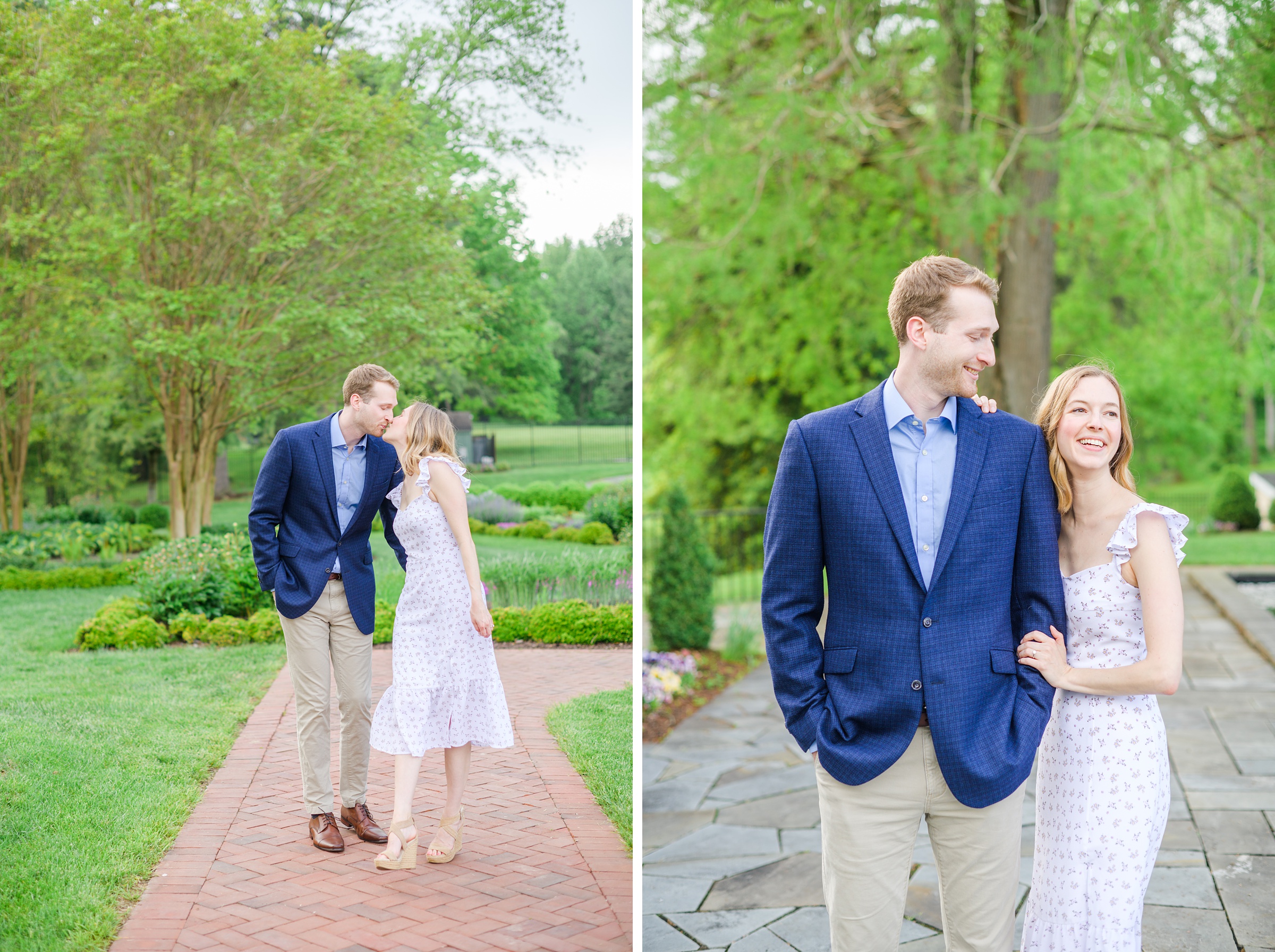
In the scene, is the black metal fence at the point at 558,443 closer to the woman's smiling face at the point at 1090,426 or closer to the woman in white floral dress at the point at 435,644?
the woman in white floral dress at the point at 435,644

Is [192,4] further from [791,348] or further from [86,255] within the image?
[791,348]

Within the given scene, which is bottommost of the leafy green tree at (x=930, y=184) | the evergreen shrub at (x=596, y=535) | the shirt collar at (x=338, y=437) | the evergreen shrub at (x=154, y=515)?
the evergreen shrub at (x=596, y=535)

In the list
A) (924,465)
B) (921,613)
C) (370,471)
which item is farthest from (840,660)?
(370,471)

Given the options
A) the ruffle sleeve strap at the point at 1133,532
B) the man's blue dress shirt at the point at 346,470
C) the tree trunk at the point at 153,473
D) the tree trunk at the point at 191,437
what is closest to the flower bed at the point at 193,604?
the tree trunk at the point at 191,437

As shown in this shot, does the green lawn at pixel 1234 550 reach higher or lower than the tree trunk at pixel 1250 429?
lower

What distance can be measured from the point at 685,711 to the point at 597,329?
3.52m

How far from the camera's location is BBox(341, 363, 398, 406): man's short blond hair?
340 centimetres

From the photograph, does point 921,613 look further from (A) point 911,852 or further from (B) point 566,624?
(B) point 566,624

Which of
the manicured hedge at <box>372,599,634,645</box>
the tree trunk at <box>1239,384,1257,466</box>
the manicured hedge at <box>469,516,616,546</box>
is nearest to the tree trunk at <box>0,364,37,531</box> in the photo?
the manicured hedge at <box>469,516,616,546</box>

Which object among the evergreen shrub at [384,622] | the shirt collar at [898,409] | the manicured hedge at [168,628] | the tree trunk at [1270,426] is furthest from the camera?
the tree trunk at [1270,426]

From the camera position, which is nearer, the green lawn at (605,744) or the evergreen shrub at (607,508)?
the green lawn at (605,744)

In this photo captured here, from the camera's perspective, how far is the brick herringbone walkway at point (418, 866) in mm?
2951

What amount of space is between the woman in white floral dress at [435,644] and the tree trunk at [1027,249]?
21.0ft

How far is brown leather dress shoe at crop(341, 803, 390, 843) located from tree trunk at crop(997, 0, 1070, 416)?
667 cm
